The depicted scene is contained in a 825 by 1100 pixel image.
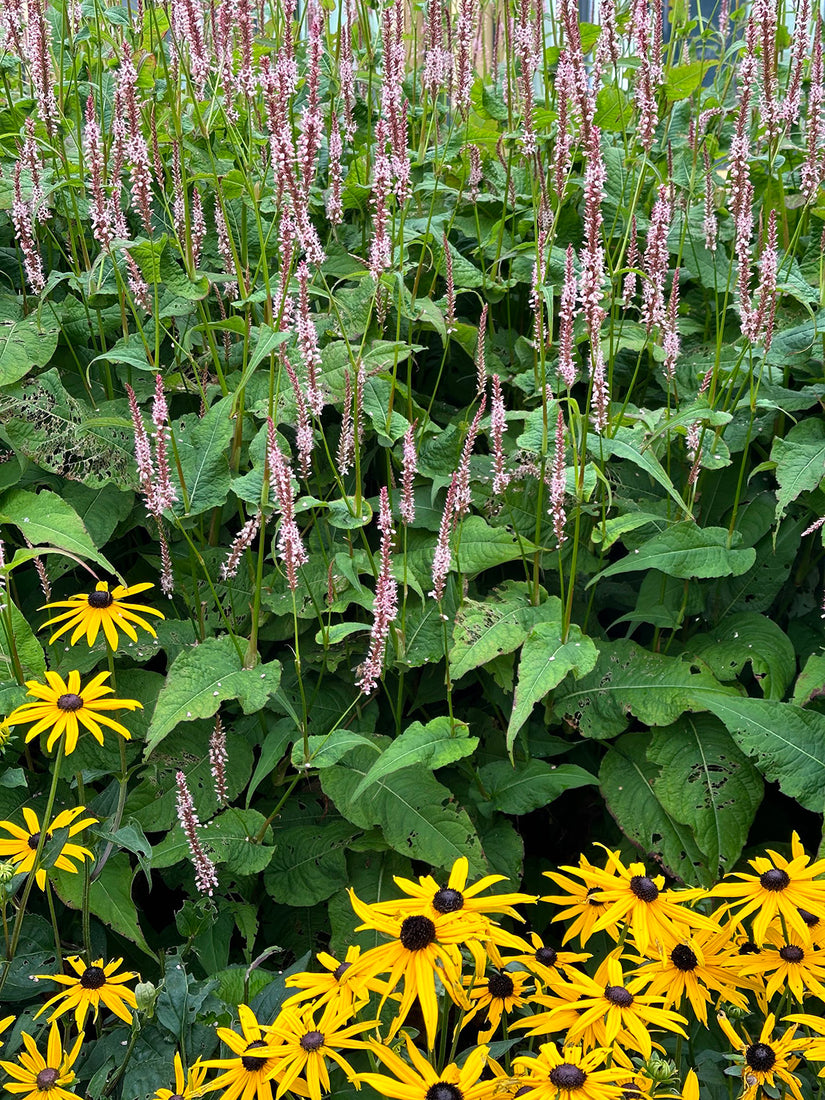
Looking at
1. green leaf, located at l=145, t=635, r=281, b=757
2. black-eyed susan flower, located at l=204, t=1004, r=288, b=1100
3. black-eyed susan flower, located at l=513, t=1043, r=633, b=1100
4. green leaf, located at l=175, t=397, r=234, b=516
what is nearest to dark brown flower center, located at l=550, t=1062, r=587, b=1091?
black-eyed susan flower, located at l=513, t=1043, r=633, b=1100

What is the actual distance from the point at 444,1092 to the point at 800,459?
5.29ft

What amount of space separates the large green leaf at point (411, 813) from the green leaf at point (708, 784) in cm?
42

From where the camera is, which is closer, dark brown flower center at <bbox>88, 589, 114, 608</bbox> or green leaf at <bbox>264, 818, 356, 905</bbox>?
dark brown flower center at <bbox>88, 589, 114, 608</bbox>

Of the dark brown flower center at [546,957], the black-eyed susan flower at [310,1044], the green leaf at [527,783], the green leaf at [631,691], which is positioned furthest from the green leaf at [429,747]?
the black-eyed susan flower at [310,1044]

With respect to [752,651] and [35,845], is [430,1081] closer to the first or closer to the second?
[35,845]

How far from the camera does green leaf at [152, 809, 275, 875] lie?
6.58 ft

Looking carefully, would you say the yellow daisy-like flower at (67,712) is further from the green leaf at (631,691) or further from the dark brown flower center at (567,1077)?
the green leaf at (631,691)

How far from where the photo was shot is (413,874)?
2.21m

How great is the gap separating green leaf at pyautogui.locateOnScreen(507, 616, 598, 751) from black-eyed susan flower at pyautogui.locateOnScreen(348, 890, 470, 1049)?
1.82 ft

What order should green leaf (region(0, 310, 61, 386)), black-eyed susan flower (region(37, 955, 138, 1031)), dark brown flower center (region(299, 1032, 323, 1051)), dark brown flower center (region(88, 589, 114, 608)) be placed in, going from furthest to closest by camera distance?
green leaf (region(0, 310, 61, 386)) < dark brown flower center (region(88, 589, 114, 608)) < black-eyed susan flower (region(37, 955, 138, 1031)) < dark brown flower center (region(299, 1032, 323, 1051))

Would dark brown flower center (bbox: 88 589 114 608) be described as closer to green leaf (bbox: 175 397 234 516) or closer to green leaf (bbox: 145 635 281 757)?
green leaf (bbox: 145 635 281 757)

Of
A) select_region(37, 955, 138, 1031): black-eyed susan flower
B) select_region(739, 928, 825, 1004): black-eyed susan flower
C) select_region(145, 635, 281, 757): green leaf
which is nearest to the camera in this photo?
select_region(739, 928, 825, 1004): black-eyed susan flower

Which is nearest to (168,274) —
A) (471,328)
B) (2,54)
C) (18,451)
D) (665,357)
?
(18,451)

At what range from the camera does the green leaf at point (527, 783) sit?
2.11 meters
